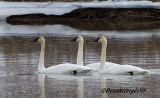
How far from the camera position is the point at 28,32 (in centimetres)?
2392

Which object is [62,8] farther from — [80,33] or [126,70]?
[126,70]

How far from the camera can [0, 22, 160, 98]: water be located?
1016 cm

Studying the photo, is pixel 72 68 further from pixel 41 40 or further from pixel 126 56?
pixel 126 56

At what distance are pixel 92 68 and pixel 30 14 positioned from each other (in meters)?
19.5

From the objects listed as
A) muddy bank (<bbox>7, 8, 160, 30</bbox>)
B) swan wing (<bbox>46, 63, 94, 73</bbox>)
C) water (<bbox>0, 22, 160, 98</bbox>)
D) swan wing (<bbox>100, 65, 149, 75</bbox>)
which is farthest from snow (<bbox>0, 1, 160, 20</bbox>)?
swan wing (<bbox>100, 65, 149, 75</bbox>)

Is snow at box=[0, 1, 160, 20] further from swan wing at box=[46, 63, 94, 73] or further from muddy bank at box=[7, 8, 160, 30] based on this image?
swan wing at box=[46, 63, 94, 73]

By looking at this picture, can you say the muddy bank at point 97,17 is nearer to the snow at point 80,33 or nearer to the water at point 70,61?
the snow at point 80,33

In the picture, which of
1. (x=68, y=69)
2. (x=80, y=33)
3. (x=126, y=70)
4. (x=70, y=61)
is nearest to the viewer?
(x=126, y=70)

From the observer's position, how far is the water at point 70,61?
10164 mm

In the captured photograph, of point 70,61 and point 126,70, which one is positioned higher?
point 126,70

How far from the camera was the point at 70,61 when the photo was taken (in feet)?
47.8

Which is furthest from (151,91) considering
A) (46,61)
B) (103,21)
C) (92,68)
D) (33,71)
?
(103,21)

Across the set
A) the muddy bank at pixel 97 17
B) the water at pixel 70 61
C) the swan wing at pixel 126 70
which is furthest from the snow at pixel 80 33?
the swan wing at pixel 126 70

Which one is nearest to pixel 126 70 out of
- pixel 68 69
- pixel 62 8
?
pixel 68 69
